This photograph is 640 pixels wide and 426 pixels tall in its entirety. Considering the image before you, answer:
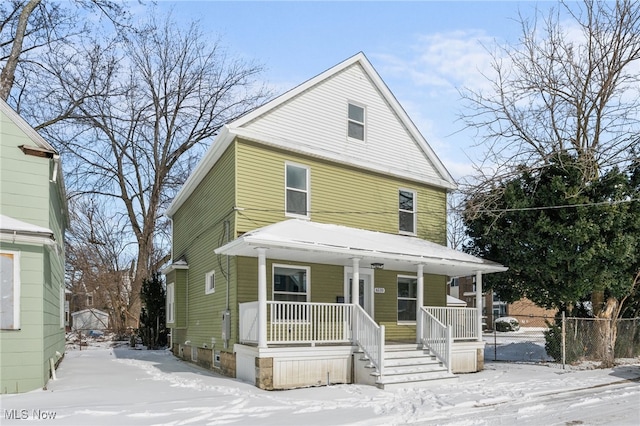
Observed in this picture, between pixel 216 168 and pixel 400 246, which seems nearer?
pixel 400 246

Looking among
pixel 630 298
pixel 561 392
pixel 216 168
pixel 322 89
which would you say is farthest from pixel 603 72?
pixel 216 168

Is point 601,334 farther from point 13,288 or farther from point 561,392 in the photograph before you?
point 13,288

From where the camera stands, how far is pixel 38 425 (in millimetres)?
7613

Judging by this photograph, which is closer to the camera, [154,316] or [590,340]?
[590,340]

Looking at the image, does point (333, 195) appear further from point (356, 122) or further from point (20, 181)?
point (20, 181)

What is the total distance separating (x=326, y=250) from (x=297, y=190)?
2.91 meters

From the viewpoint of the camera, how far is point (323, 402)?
10203mm

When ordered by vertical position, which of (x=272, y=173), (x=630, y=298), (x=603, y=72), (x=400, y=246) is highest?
(x=603, y=72)

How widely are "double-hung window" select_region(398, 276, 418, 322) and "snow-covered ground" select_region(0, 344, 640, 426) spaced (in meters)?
2.93

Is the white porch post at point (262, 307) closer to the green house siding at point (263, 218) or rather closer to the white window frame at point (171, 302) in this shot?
the green house siding at point (263, 218)

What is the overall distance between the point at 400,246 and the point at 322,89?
16.6 feet

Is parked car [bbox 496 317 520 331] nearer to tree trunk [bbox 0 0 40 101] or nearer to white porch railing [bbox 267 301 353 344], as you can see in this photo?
white porch railing [bbox 267 301 353 344]

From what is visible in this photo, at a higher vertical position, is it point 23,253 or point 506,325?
point 23,253

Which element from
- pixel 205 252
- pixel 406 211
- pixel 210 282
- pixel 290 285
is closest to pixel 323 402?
pixel 290 285
